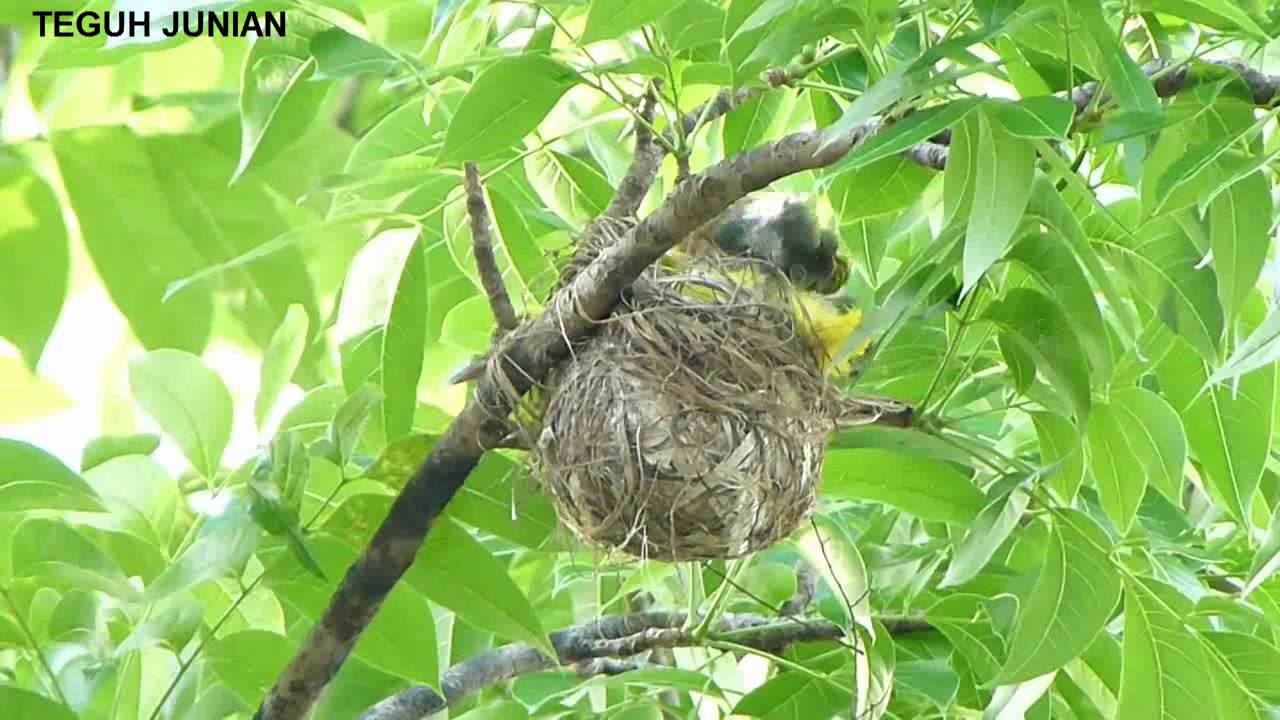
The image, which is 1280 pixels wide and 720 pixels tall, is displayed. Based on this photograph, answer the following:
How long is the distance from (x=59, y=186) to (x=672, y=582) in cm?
68

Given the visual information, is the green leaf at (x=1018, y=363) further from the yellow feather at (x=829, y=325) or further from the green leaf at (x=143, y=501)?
the green leaf at (x=143, y=501)

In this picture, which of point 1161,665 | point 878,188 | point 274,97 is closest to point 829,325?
point 878,188

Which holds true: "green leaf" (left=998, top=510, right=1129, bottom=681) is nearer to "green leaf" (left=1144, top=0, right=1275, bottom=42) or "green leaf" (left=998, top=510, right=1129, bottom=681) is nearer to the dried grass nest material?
the dried grass nest material

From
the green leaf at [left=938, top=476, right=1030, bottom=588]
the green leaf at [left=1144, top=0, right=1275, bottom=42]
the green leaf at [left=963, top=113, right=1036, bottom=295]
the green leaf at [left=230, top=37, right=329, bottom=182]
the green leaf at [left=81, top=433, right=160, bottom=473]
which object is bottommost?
the green leaf at [left=938, top=476, right=1030, bottom=588]

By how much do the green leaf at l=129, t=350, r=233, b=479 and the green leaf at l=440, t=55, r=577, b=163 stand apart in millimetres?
297

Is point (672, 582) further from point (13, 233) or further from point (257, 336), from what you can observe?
point (13, 233)

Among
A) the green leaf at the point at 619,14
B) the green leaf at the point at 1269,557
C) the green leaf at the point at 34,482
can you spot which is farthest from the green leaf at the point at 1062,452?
the green leaf at the point at 34,482

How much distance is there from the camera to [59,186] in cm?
121

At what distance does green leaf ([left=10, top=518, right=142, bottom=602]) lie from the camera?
105 centimetres

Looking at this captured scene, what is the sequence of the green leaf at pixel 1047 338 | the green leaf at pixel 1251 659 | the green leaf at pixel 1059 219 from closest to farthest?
the green leaf at pixel 1059 219 < the green leaf at pixel 1047 338 < the green leaf at pixel 1251 659

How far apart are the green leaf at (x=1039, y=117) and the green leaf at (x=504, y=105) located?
308mm

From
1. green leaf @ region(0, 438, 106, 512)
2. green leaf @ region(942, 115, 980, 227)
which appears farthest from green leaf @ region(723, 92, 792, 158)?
green leaf @ region(0, 438, 106, 512)

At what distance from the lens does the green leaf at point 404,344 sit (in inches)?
44.5

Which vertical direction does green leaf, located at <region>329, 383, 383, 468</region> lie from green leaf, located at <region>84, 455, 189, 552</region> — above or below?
above
